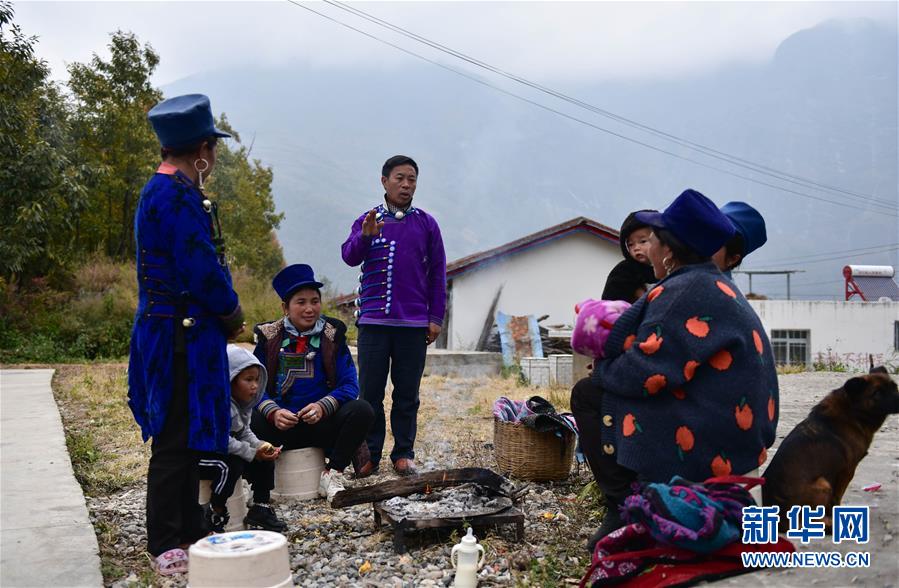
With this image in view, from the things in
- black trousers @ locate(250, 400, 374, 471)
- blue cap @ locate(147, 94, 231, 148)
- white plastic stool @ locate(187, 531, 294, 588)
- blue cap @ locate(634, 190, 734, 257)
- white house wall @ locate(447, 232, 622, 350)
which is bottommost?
white plastic stool @ locate(187, 531, 294, 588)

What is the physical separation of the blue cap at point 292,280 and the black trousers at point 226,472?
1.03 m

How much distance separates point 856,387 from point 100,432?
596cm

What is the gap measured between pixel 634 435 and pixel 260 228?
99.7ft

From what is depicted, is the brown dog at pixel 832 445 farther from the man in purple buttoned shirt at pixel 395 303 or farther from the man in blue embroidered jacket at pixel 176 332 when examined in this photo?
the man in purple buttoned shirt at pixel 395 303

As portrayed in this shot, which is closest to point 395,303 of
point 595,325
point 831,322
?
point 595,325

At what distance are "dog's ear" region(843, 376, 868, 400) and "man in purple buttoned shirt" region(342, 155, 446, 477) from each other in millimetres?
2775

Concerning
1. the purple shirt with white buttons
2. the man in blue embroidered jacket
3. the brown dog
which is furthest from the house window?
the man in blue embroidered jacket

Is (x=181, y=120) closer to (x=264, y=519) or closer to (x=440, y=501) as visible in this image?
(x=264, y=519)

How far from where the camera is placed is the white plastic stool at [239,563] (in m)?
2.36

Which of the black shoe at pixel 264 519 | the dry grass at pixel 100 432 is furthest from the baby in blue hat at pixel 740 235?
the dry grass at pixel 100 432

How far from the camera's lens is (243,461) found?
11.7 feet

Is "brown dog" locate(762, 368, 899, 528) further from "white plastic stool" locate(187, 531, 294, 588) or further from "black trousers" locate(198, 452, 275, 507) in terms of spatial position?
"black trousers" locate(198, 452, 275, 507)

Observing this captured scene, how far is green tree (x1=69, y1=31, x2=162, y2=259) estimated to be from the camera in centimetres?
2041

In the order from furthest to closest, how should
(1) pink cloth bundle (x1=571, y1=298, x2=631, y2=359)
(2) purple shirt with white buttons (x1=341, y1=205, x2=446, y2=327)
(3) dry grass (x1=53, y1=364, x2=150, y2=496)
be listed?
1. (2) purple shirt with white buttons (x1=341, y1=205, x2=446, y2=327)
2. (3) dry grass (x1=53, y1=364, x2=150, y2=496)
3. (1) pink cloth bundle (x1=571, y1=298, x2=631, y2=359)
